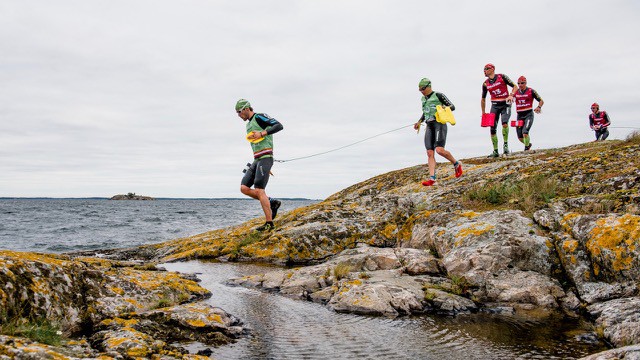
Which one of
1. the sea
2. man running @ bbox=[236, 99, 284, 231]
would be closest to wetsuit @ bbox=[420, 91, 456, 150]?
man running @ bbox=[236, 99, 284, 231]

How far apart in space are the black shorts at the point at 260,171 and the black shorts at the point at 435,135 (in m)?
4.29

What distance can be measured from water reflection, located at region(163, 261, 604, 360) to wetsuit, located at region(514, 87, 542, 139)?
34.7 ft

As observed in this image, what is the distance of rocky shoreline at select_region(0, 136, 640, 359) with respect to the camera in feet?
14.9

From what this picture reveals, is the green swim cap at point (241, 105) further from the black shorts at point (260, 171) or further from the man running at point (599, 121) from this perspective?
the man running at point (599, 121)

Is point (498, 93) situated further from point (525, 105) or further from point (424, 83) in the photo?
point (424, 83)

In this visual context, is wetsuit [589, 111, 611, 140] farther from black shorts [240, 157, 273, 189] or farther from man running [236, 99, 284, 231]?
black shorts [240, 157, 273, 189]

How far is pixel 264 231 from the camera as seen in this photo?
1140cm

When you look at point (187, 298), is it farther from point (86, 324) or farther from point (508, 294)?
point (508, 294)

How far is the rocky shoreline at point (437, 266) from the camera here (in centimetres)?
455

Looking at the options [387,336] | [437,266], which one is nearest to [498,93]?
[437,266]

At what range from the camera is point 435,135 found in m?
10.9

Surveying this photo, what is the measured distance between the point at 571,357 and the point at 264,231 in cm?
830

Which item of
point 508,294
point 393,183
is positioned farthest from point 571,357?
point 393,183

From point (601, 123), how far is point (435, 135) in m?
14.7
